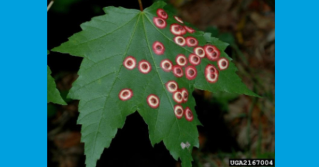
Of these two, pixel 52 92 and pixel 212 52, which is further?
pixel 212 52

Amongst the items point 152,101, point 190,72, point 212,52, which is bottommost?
point 152,101

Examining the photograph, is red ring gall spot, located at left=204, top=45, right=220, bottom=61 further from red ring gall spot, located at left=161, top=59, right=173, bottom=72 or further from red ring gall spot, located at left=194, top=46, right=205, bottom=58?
red ring gall spot, located at left=161, top=59, right=173, bottom=72

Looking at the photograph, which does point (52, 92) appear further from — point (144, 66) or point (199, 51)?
point (199, 51)

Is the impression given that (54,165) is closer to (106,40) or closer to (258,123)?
(106,40)

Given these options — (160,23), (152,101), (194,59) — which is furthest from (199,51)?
(152,101)

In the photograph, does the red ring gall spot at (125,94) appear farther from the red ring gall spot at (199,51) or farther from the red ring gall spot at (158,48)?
the red ring gall spot at (199,51)

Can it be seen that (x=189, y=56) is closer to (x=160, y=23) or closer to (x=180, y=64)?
(x=180, y=64)

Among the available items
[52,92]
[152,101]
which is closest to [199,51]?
[152,101]

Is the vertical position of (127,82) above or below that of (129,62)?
below

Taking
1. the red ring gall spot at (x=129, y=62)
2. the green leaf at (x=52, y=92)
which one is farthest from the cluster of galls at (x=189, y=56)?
the green leaf at (x=52, y=92)
